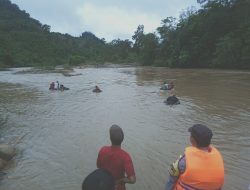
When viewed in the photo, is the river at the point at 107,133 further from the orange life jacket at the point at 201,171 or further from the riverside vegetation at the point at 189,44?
the riverside vegetation at the point at 189,44

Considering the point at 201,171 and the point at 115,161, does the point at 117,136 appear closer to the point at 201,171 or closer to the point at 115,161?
the point at 115,161

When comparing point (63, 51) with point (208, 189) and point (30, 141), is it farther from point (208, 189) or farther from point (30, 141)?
point (208, 189)

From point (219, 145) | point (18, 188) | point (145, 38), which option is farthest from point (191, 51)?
point (18, 188)

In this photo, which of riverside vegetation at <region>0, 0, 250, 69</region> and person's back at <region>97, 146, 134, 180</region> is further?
riverside vegetation at <region>0, 0, 250, 69</region>

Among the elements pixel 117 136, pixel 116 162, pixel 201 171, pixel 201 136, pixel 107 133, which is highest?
pixel 201 136

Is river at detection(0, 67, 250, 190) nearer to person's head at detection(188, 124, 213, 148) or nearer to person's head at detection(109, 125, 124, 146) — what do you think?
person's head at detection(109, 125, 124, 146)

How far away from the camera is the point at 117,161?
14.8ft

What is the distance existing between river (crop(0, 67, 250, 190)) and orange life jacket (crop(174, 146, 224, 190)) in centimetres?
415

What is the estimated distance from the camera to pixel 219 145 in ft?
37.6

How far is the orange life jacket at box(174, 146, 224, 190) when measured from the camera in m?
3.99

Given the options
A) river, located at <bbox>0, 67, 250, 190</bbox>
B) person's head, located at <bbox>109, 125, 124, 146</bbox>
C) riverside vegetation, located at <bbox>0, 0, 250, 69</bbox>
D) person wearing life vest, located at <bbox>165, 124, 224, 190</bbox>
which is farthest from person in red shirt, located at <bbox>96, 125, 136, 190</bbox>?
riverside vegetation, located at <bbox>0, 0, 250, 69</bbox>

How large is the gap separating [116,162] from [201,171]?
1087 millimetres

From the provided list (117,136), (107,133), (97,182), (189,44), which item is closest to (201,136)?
(117,136)

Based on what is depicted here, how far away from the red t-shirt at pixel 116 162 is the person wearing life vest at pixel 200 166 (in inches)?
25.9
